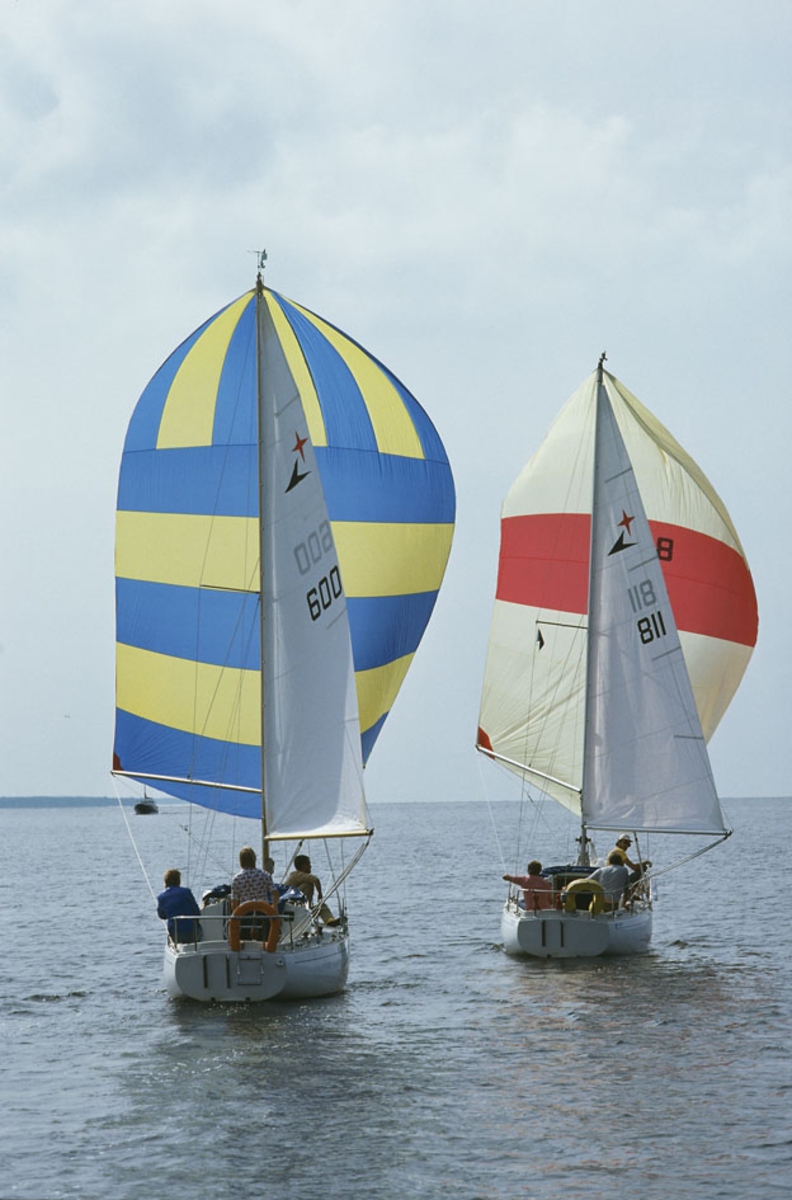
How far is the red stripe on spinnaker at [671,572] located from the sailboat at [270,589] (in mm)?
3844

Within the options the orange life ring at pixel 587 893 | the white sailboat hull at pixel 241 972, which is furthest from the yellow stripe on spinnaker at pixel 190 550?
the orange life ring at pixel 587 893

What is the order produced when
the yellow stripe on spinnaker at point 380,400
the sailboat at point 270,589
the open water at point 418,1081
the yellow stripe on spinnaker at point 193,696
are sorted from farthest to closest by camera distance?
the yellow stripe on spinnaker at point 380,400 → the yellow stripe on spinnaker at point 193,696 → the sailboat at point 270,589 → the open water at point 418,1081

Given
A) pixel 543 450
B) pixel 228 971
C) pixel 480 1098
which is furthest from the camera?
pixel 543 450

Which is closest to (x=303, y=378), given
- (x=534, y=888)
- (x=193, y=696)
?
(x=193, y=696)

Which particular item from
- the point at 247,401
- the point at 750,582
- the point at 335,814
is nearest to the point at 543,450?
the point at 750,582

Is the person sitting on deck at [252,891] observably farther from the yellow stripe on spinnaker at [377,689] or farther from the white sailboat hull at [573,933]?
the white sailboat hull at [573,933]

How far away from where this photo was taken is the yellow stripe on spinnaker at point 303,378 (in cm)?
2259

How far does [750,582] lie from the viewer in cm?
2888

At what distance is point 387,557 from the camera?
22719 millimetres

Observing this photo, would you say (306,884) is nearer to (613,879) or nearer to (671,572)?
(613,879)

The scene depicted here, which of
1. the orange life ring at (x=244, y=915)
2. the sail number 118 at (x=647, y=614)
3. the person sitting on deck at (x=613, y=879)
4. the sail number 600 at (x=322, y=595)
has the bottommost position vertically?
the orange life ring at (x=244, y=915)

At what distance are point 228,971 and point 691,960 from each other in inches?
406

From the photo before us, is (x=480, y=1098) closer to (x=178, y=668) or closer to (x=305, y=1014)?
(x=305, y=1014)

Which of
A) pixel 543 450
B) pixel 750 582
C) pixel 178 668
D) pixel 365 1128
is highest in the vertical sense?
pixel 543 450
